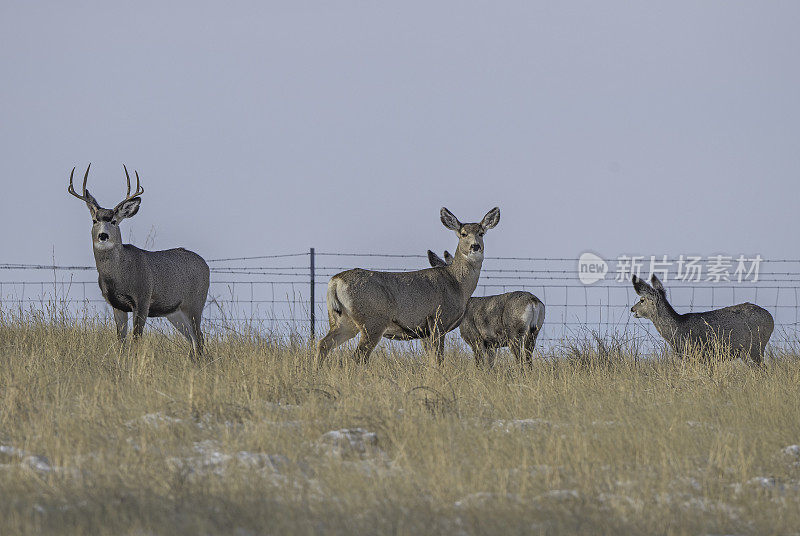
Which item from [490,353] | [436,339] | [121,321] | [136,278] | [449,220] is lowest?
[490,353]

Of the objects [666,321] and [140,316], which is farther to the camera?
[666,321]

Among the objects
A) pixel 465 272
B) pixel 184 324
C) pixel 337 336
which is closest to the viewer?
pixel 337 336

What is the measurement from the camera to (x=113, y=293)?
1123cm

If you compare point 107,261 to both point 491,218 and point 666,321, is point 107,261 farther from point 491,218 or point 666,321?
point 666,321

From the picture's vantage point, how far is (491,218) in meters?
12.3

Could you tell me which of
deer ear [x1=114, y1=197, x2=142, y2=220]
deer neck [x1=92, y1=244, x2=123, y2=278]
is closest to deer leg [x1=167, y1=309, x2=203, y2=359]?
deer neck [x1=92, y1=244, x2=123, y2=278]

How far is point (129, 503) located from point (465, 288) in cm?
718

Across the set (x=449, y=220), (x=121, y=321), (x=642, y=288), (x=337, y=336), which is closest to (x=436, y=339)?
(x=337, y=336)

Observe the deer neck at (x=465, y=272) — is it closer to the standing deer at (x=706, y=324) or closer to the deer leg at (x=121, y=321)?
the standing deer at (x=706, y=324)

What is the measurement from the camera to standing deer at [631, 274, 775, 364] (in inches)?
502

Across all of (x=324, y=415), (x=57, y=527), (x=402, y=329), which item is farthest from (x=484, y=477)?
(x=402, y=329)

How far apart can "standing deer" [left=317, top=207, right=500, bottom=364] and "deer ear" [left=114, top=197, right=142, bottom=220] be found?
258 cm

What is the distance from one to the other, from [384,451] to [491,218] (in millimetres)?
6225

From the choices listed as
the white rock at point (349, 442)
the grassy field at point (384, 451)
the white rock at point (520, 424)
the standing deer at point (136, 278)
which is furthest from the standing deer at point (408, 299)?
the white rock at point (349, 442)
